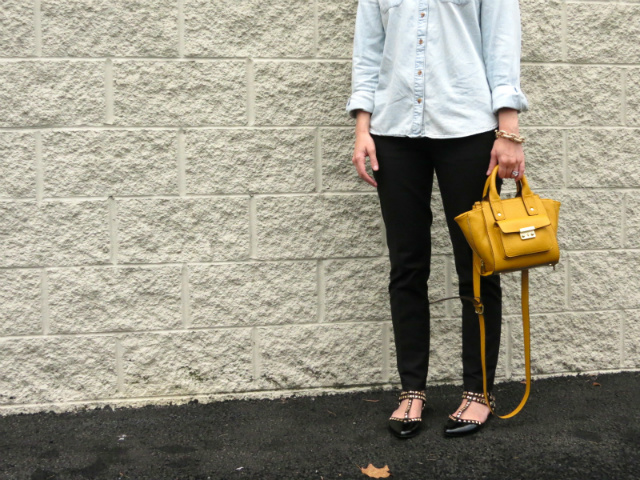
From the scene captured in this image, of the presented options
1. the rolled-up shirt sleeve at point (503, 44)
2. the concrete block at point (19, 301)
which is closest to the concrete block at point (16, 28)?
the concrete block at point (19, 301)

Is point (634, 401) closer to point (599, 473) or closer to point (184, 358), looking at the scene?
point (599, 473)

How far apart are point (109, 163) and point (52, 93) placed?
381mm

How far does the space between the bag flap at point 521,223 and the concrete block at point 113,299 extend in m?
1.48

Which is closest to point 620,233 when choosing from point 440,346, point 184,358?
point 440,346

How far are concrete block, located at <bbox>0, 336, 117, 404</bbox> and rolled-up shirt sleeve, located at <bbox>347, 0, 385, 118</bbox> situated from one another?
1.53m

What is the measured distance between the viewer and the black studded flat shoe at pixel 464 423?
2545mm

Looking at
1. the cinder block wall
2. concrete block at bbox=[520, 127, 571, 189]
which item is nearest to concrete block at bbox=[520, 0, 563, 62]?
the cinder block wall

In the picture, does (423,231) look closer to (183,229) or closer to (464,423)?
(464,423)

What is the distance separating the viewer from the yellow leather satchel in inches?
88.3

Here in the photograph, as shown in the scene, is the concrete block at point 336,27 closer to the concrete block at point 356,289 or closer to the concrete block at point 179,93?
the concrete block at point 179,93

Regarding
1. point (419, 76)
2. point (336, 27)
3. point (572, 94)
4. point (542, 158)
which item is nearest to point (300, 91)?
point (336, 27)

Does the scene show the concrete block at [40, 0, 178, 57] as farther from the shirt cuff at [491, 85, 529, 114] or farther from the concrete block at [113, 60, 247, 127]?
the shirt cuff at [491, 85, 529, 114]

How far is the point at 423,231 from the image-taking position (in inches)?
102

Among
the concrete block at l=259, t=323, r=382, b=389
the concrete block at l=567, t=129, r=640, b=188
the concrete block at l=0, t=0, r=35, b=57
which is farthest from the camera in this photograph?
the concrete block at l=567, t=129, r=640, b=188
